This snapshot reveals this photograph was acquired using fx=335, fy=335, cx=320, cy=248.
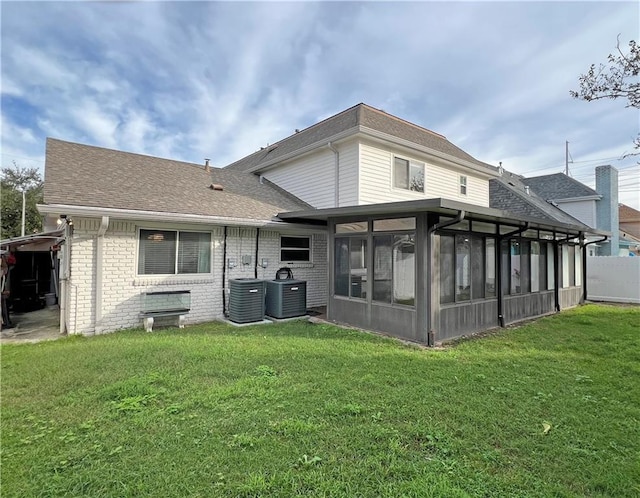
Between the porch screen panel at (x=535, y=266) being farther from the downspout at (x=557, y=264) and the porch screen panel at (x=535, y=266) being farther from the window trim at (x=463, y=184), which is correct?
the window trim at (x=463, y=184)

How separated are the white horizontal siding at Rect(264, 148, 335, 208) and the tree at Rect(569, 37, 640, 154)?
6.49 metres

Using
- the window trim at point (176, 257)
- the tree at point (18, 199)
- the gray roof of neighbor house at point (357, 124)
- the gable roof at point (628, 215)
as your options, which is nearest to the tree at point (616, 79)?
the gray roof of neighbor house at point (357, 124)

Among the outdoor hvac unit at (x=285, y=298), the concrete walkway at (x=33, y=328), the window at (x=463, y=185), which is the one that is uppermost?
the window at (x=463, y=185)

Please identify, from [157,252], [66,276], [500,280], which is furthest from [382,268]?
[66,276]

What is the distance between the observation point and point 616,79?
4.62 m

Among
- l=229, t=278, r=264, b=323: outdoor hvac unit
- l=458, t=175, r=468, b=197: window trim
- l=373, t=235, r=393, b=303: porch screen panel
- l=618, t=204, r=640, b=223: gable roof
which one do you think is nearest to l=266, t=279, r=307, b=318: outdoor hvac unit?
l=229, t=278, r=264, b=323: outdoor hvac unit

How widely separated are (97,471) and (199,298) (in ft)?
20.4

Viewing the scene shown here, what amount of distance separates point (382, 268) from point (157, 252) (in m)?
5.33

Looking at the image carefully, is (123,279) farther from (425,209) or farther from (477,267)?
(477,267)

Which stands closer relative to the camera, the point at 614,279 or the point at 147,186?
the point at 147,186

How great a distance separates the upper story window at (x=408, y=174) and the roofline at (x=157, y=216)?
327 cm

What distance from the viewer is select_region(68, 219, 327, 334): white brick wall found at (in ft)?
23.1

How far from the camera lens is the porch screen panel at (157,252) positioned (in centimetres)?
784

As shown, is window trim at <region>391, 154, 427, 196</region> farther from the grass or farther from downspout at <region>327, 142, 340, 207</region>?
the grass
